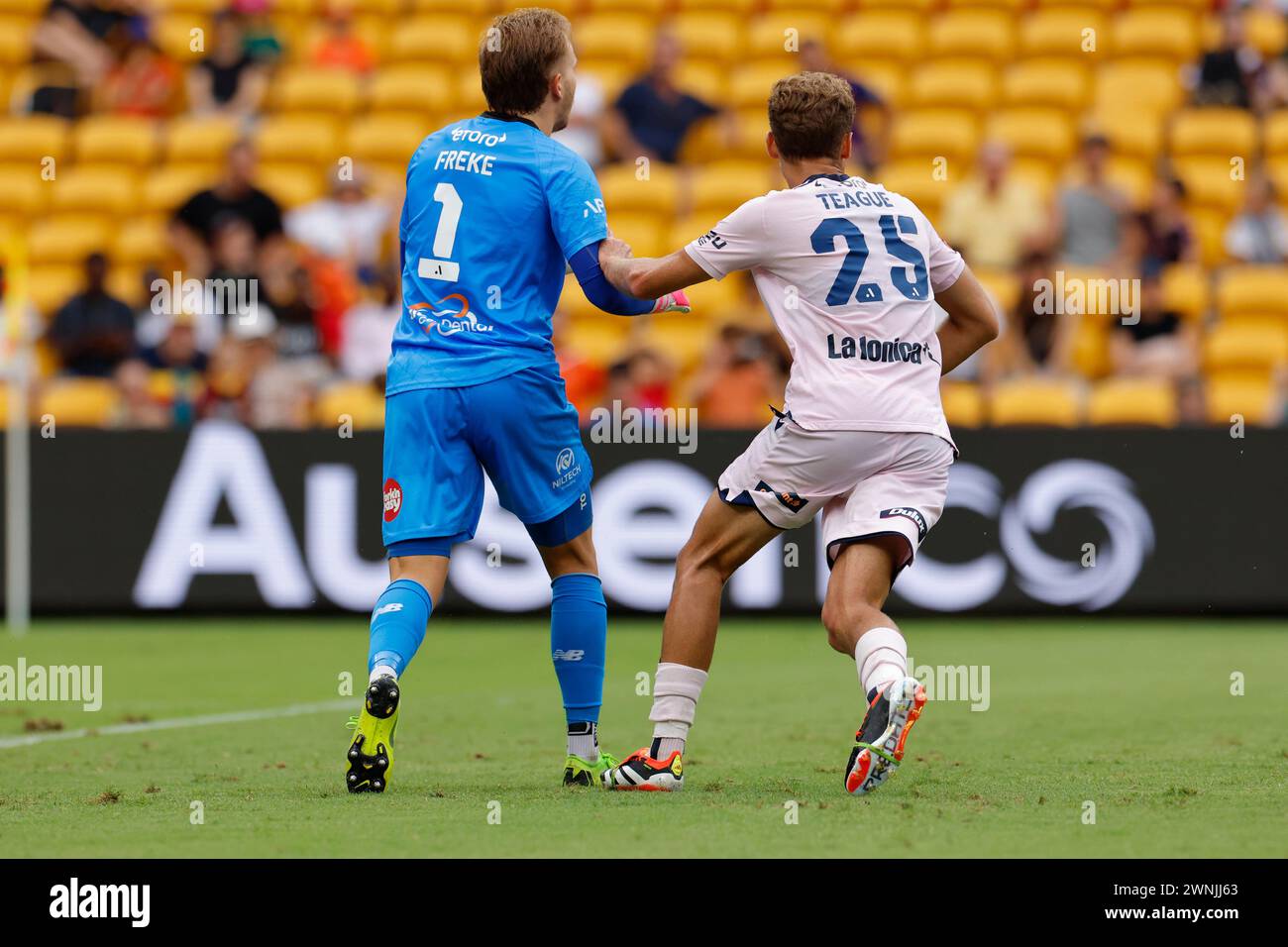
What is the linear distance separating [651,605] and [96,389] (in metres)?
4.38

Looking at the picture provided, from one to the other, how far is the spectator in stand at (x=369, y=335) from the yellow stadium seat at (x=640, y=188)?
192 cm

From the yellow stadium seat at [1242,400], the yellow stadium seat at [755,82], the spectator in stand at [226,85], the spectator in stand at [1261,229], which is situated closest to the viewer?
the yellow stadium seat at [1242,400]

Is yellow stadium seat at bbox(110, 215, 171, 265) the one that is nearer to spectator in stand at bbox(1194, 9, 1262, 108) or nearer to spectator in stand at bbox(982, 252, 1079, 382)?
spectator in stand at bbox(982, 252, 1079, 382)

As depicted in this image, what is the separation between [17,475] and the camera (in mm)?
12312

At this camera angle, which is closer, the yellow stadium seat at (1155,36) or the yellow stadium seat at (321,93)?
the yellow stadium seat at (1155,36)

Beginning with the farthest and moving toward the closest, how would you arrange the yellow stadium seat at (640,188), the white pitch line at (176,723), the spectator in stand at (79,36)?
the spectator in stand at (79,36)
the yellow stadium seat at (640,188)
the white pitch line at (176,723)

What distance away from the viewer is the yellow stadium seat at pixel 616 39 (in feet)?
Result: 54.2

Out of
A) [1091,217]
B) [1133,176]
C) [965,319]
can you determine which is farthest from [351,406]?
[965,319]

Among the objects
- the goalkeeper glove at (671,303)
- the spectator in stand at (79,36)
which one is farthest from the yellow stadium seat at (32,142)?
the goalkeeper glove at (671,303)

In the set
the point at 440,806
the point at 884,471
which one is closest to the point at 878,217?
the point at 884,471

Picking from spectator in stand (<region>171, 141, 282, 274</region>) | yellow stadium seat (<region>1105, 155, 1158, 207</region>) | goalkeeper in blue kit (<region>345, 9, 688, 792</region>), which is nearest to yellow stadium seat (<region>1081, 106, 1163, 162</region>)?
yellow stadium seat (<region>1105, 155, 1158, 207</region>)

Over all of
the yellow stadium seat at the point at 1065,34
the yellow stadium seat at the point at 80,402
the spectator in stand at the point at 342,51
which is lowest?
the yellow stadium seat at the point at 80,402

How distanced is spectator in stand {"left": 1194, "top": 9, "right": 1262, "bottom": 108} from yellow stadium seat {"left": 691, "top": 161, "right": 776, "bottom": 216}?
341 centimetres

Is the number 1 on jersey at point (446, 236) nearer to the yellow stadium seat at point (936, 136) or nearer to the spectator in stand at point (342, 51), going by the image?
the yellow stadium seat at point (936, 136)
